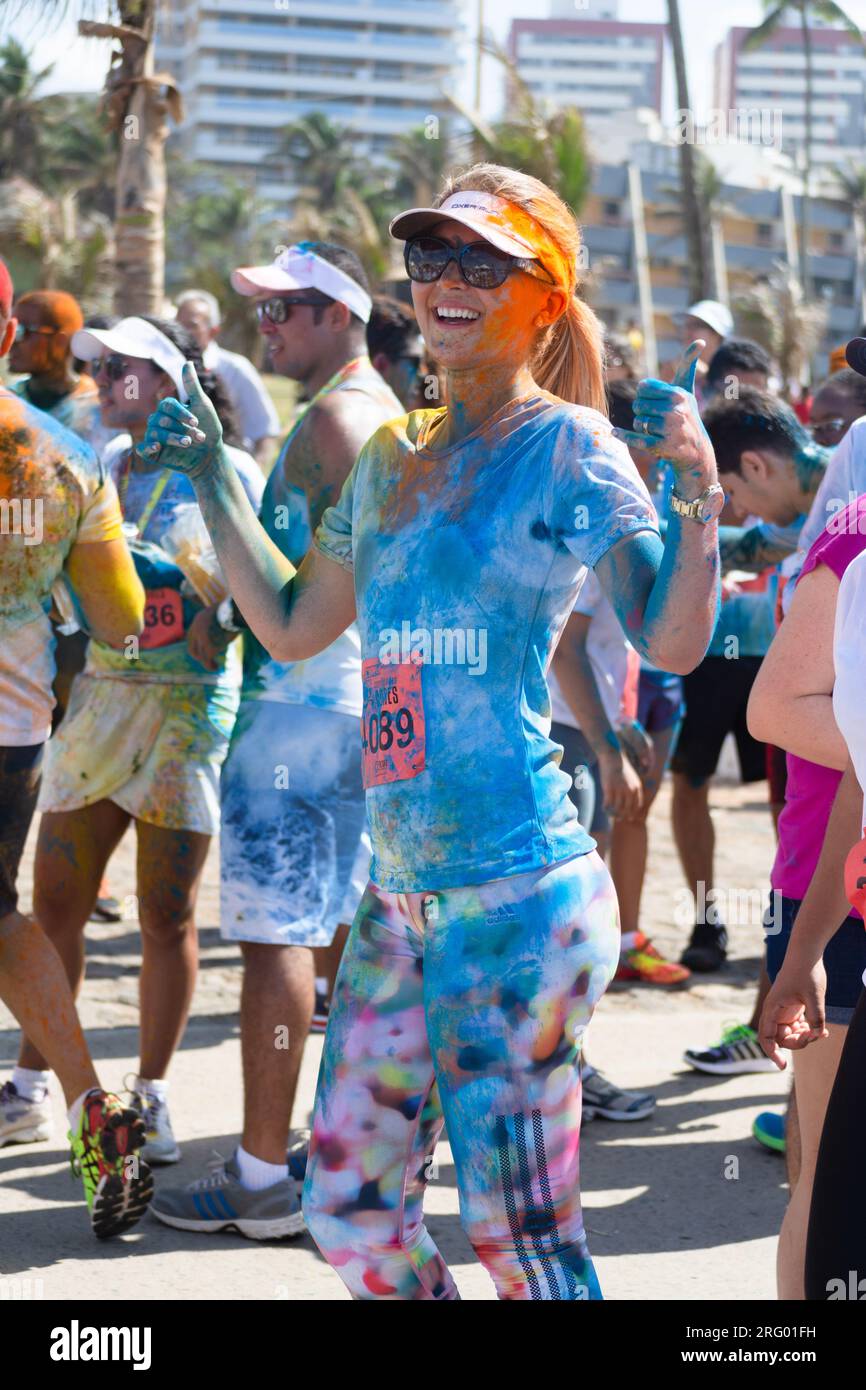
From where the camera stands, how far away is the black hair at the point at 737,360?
25.8 feet

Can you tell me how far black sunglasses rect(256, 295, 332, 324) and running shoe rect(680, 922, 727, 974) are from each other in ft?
11.2

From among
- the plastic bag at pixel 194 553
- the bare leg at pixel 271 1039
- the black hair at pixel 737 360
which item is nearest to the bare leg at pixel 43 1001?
the bare leg at pixel 271 1039

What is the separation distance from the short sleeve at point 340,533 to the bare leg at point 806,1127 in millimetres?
1172

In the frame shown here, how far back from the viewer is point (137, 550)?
4.61m

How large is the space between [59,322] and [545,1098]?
467 cm

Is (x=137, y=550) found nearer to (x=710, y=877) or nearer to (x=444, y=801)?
(x=444, y=801)

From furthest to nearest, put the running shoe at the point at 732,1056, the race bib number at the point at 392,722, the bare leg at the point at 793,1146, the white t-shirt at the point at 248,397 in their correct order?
the white t-shirt at the point at 248,397, the running shoe at the point at 732,1056, the bare leg at the point at 793,1146, the race bib number at the point at 392,722

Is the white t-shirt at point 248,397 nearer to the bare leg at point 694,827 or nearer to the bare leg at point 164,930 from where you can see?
the bare leg at point 694,827

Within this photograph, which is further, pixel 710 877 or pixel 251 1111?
pixel 710 877

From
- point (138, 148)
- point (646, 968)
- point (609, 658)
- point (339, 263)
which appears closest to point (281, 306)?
point (339, 263)

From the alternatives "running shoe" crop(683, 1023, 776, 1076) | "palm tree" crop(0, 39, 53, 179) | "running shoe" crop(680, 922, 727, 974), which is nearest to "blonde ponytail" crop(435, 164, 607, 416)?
"running shoe" crop(683, 1023, 776, 1076)

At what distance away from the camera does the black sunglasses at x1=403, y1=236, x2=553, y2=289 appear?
2.64 meters

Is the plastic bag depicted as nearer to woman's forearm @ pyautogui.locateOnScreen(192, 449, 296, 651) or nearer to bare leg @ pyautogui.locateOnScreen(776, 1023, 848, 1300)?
woman's forearm @ pyautogui.locateOnScreen(192, 449, 296, 651)
